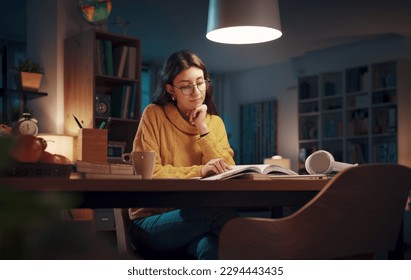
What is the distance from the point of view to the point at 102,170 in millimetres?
1177

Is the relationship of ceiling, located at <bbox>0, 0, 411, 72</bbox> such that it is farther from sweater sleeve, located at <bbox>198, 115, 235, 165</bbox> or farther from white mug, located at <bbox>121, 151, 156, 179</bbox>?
white mug, located at <bbox>121, 151, 156, 179</bbox>

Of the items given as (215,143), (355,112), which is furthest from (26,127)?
(355,112)

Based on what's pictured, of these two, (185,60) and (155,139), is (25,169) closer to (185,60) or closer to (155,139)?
(155,139)

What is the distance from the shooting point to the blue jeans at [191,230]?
1490 millimetres

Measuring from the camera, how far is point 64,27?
15.9 feet

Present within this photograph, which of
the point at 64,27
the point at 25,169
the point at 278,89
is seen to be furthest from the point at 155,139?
the point at 278,89

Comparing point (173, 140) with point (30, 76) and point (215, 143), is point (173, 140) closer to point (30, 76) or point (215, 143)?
point (215, 143)

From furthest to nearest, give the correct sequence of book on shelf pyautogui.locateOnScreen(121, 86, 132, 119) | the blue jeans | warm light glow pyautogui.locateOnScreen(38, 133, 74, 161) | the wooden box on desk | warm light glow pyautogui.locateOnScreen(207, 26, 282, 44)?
book on shelf pyautogui.locateOnScreen(121, 86, 132, 119)
warm light glow pyautogui.locateOnScreen(38, 133, 74, 161)
warm light glow pyautogui.locateOnScreen(207, 26, 282, 44)
the wooden box on desk
the blue jeans

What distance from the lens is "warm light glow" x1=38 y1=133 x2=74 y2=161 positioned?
4492mm

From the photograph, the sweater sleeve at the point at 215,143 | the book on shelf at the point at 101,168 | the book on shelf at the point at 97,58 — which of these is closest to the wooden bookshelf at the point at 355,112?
the book on shelf at the point at 97,58

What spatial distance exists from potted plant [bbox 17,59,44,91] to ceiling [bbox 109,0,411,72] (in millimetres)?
1811

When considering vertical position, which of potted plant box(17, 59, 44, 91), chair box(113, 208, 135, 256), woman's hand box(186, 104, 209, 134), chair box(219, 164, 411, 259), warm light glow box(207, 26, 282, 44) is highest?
potted plant box(17, 59, 44, 91)

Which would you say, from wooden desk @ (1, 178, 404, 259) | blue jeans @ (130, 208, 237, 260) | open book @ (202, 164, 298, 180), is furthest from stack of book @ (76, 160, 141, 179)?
blue jeans @ (130, 208, 237, 260)
